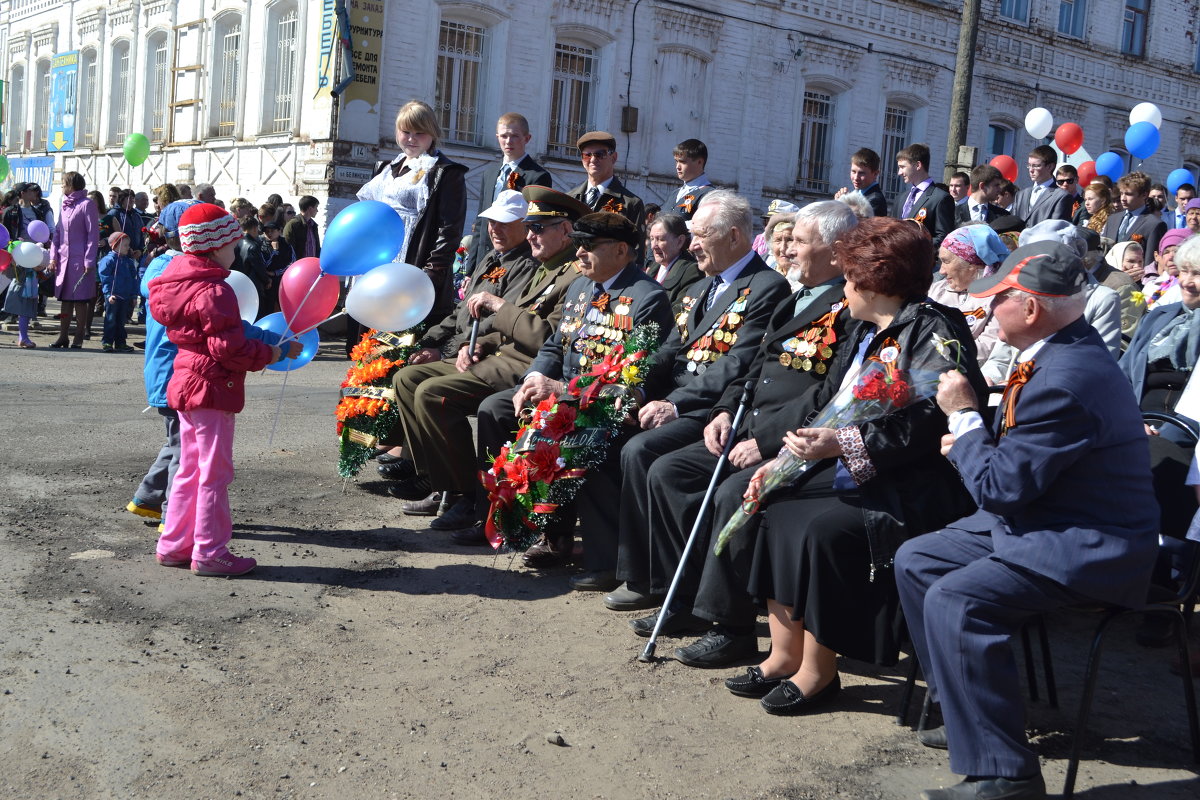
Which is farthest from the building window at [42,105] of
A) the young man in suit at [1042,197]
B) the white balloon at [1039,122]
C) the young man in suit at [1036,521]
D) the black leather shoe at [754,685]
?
the young man in suit at [1036,521]

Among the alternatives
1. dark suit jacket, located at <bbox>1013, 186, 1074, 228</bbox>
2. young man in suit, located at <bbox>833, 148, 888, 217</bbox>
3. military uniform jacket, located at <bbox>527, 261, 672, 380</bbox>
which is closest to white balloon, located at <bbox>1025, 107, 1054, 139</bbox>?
dark suit jacket, located at <bbox>1013, 186, 1074, 228</bbox>

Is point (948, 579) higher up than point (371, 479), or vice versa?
point (948, 579)

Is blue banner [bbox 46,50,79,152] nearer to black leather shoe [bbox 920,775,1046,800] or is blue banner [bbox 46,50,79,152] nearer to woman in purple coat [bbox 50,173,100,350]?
woman in purple coat [bbox 50,173,100,350]

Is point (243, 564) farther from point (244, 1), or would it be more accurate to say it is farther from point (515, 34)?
point (244, 1)

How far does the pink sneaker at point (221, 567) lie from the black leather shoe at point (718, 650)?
7.04 ft

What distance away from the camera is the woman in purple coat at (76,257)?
13.3 m

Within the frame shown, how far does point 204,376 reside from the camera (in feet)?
17.0

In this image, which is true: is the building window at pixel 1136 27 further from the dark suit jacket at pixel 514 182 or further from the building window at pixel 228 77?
the dark suit jacket at pixel 514 182

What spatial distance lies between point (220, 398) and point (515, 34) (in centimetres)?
1354

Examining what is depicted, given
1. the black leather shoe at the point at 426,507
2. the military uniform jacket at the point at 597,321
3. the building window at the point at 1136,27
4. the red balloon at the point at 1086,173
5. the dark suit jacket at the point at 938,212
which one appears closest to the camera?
the military uniform jacket at the point at 597,321

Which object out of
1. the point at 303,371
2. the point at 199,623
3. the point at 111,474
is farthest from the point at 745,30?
the point at 199,623

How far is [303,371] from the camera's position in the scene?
1264 centimetres

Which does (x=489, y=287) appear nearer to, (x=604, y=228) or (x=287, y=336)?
(x=604, y=228)

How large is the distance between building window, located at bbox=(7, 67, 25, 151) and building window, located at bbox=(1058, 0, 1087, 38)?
2376cm
